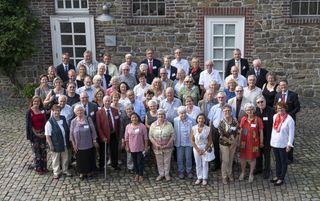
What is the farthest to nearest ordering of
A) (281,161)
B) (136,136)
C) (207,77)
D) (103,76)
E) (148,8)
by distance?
1. (148,8)
2. (103,76)
3. (207,77)
4. (136,136)
5. (281,161)

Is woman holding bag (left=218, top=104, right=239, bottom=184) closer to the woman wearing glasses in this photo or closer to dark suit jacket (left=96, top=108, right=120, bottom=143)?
the woman wearing glasses

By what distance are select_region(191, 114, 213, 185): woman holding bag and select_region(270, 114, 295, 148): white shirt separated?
111cm

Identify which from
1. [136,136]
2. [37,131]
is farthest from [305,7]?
[37,131]

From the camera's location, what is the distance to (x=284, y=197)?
8.47 meters

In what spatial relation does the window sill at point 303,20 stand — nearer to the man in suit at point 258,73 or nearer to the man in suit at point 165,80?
the man in suit at point 258,73

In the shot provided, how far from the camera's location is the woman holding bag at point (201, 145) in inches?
345

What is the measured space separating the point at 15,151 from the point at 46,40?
5145mm

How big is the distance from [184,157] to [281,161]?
1.75m

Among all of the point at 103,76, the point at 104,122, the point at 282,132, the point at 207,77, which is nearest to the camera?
the point at 282,132

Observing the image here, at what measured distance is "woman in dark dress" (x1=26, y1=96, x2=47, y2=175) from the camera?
9.33 meters

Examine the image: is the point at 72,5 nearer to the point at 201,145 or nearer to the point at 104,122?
the point at 104,122

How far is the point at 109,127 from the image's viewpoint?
30.7 ft

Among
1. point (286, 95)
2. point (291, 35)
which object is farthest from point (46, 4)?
point (286, 95)

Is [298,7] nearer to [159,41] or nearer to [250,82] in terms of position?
[159,41]
